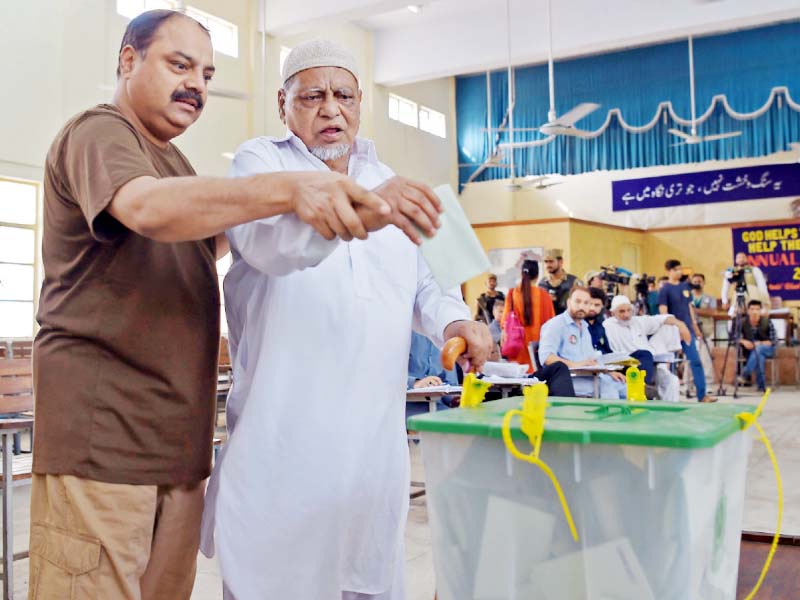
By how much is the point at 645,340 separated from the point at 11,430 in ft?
17.7

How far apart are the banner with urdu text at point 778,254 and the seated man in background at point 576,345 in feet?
31.5

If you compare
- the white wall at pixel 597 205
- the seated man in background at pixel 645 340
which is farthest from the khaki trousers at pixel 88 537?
the white wall at pixel 597 205

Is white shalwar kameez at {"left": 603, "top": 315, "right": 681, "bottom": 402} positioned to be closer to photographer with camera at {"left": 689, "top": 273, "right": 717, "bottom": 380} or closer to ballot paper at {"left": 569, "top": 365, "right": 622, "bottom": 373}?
ballot paper at {"left": 569, "top": 365, "right": 622, "bottom": 373}

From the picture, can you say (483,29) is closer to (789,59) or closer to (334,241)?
(789,59)

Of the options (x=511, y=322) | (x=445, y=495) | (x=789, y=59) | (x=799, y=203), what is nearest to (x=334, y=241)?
(x=445, y=495)

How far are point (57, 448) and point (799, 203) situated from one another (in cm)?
1484

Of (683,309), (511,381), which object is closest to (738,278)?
(683,309)

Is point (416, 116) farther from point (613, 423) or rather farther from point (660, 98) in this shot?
point (613, 423)

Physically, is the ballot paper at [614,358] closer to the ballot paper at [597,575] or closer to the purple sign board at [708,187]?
the ballot paper at [597,575]

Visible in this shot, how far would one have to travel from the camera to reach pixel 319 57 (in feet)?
4.83

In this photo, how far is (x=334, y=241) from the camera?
3.40ft

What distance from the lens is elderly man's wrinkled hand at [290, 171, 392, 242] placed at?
35.9 inches

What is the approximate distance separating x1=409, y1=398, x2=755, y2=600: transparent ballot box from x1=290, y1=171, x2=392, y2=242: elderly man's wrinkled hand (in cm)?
24

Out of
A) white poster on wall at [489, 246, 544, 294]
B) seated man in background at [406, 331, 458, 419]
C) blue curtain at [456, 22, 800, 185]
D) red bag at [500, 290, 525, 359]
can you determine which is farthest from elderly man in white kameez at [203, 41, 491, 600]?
white poster on wall at [489, 246, 544, 294]
